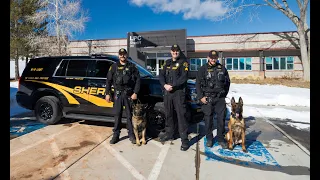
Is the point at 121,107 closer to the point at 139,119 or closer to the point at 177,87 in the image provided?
the point at 139,119

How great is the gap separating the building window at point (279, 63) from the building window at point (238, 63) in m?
2.07

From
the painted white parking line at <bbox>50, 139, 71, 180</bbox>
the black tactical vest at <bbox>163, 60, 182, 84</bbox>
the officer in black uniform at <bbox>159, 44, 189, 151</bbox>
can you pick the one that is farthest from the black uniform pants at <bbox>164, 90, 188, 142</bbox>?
the painted white parking line at <bbox>50, 139, 71, 180</bbox>

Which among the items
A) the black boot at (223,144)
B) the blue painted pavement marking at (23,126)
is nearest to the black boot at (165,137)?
the black boot at (223,144)

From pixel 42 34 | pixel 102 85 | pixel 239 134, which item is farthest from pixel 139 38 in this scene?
pixel 239 134

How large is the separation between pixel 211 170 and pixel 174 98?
1526mm

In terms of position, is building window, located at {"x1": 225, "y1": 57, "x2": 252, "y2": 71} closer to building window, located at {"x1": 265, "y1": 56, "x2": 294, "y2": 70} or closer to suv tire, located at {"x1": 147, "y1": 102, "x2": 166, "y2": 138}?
building window, located at {"x1": 265, "y1": 56, "x2": 294, "y2": 70}

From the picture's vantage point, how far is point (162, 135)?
14.9ft

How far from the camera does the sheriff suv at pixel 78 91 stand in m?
4.68

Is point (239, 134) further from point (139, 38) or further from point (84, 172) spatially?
point (139, 38)

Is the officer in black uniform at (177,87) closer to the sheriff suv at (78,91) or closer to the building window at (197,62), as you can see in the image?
the sheriff suv at (78,91)

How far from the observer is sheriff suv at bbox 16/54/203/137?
4.68 m

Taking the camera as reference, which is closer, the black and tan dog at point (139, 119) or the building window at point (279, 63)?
the black and tan dog at point (139, 119)

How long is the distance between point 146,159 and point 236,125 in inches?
71.2

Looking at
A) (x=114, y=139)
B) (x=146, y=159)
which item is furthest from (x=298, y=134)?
(x=114, y=139)
